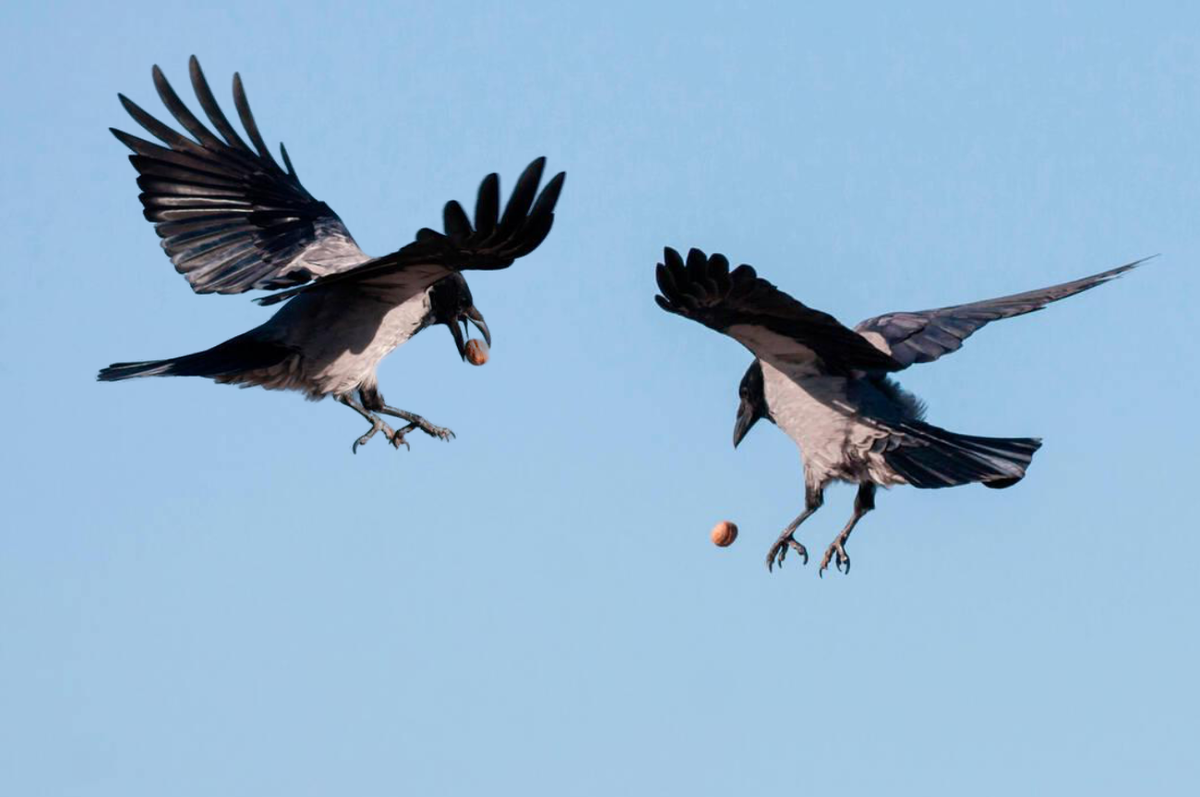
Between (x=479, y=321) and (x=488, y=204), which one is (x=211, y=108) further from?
(x=488, y=204)

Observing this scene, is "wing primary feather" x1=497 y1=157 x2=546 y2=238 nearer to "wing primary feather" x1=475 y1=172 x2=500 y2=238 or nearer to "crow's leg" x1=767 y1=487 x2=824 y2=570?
"wing primary feather" x1=475 y1=172 x2=500 y2=238

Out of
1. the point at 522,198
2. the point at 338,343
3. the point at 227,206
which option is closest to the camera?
the point at 522,198

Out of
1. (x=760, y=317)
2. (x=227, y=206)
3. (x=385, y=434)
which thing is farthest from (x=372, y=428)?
(x=760, y=317)

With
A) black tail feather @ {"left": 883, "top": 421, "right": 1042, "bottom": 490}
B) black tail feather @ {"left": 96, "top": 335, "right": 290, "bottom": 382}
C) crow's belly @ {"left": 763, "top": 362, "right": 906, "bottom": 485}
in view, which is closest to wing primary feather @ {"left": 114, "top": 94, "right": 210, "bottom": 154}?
black tail feather @ {"left": 96, "top": 335, "right": 290, "bottom": 382}

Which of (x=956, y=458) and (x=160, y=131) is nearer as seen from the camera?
(x=956, y=458)

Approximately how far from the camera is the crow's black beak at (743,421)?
1171 centimetres

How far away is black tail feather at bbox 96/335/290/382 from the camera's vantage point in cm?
1060

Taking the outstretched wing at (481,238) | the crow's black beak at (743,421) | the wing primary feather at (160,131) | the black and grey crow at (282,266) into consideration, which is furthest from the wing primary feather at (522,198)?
the wing primary feather at (160,131)

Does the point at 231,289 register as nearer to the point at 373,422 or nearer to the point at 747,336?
Answer: the point at 373,422

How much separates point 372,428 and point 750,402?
2.08 metres

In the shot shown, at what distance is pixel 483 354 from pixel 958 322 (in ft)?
8.61

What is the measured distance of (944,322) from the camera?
11.4m

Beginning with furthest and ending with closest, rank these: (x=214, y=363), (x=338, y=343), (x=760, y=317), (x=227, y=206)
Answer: (x=227, y=206) → (x=338, y=343) → (x=214, y=363) → (x=760, y=317)

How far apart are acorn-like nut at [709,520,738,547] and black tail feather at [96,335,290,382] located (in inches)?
98.6
